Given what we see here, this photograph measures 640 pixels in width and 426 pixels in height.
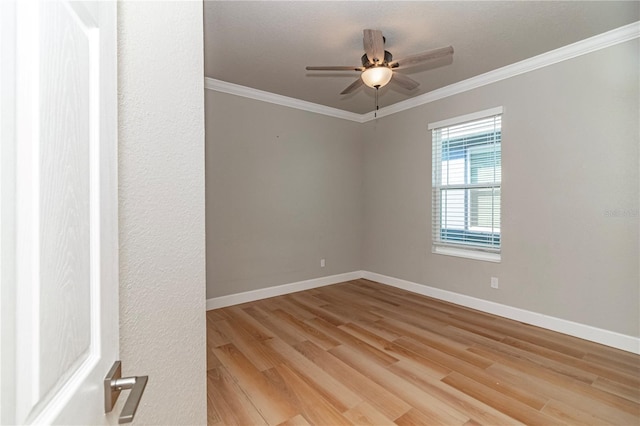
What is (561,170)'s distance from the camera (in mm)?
2859

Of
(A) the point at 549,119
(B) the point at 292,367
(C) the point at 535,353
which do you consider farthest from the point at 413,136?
(B) the point at 292,367

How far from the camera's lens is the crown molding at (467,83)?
2562 mm

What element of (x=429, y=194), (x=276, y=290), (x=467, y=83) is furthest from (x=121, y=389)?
(x=467, y=83)

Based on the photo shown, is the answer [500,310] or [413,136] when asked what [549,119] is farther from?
[500,310]

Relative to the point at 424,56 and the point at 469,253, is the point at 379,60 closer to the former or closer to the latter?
the point at 424,56

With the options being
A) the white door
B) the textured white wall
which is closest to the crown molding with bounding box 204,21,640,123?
the textured white wall

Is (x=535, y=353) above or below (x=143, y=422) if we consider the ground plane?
below

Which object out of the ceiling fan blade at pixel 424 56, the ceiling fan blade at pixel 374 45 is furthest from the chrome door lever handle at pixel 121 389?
the ceiling fan blade at pixel 424 56

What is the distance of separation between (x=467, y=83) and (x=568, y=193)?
1.64 metres

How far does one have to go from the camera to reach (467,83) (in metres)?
3.51

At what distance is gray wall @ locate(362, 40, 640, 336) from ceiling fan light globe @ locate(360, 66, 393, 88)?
5.37ft

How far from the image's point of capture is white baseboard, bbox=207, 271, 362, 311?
3.60 metres

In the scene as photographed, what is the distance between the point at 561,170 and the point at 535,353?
1717 mm

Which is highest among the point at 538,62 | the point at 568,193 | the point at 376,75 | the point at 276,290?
the point at 538,62
